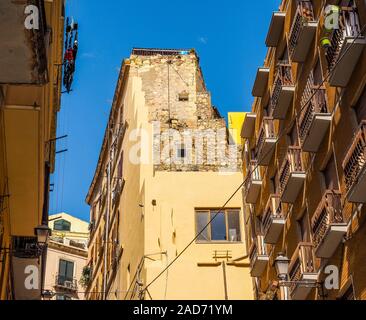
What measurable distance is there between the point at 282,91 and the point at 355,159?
608 centimetres

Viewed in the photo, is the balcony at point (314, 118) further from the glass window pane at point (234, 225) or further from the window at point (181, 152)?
the window at point (181, 152)

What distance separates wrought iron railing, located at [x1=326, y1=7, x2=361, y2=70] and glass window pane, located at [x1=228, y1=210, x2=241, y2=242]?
489 inches

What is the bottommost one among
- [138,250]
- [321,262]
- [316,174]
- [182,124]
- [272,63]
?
[321,262]

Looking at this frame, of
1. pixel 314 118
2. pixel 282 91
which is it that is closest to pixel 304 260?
pixel 314 118

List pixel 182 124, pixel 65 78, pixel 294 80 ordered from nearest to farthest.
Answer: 1. pixel 65 78
2. pixel 294 80
3. pixel 182 124

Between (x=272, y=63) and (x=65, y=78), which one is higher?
(x=272, y=63)

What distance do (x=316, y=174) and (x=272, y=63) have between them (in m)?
6.42

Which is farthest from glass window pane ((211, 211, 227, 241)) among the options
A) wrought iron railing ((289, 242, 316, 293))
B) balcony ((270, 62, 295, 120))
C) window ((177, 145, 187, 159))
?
wrought iron railing ((289, 242, 316, 293))

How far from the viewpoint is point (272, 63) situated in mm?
23625

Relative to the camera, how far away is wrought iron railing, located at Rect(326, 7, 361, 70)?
15.6 metres

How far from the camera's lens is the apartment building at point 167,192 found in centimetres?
2750

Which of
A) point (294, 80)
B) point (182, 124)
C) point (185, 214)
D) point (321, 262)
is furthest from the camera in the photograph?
point (182, 124)
